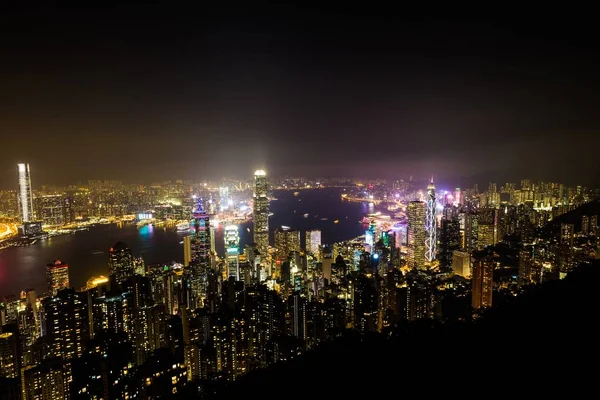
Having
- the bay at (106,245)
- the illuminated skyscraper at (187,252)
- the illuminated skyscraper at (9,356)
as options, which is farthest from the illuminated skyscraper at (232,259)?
the illuminated skyscraper at (9,356)

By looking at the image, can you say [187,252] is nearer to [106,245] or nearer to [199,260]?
[199,260]

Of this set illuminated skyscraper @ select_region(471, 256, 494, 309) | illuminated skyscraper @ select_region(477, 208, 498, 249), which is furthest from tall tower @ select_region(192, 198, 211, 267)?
illuminated skyscraper @ select_region(477, 208, 498, 249)

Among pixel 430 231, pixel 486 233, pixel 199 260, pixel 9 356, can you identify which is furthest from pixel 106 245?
pixel 486 233

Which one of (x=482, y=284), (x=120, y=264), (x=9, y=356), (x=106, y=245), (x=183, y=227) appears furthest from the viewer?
(x=183, y=227)

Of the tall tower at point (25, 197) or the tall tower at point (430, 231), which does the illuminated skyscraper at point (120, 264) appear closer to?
the tall tower at point (430, 231)

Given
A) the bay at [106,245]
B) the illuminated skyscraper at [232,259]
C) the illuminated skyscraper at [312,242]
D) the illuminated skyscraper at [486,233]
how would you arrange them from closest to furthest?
1. the bay at [106,245]
2. the illuminated skyscraper at [232,259]
3. the illuminated skyscraper at [486,233]
4. the illuminated skyscraper at [312,242]

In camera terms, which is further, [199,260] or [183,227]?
[183,227]
